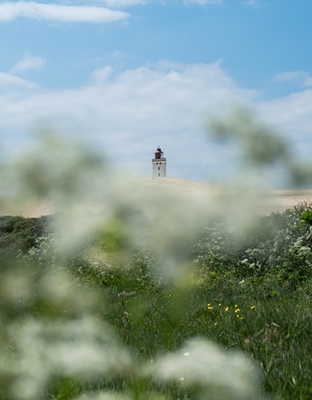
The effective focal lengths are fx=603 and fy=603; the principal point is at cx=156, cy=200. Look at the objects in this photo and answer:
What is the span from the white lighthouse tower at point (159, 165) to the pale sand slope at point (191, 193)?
20 mm

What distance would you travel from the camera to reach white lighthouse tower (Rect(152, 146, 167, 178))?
1937 mm

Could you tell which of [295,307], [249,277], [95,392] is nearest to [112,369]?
[95,392]

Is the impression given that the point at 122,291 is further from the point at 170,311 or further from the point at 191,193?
the point at 191,193

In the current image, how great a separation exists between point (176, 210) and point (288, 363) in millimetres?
1409

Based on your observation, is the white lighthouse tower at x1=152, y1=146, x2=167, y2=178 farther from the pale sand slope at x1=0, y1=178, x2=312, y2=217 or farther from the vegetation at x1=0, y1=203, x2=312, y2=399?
the vegetation at x1=0, y1=203, x2=312, y2=399

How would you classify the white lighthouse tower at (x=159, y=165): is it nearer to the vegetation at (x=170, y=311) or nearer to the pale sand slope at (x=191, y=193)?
the pale sand slope at (x=191, y=193)

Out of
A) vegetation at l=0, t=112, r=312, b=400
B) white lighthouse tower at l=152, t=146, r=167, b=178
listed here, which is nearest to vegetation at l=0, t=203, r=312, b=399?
vegetation at l=0, t=112, r=312, b=400

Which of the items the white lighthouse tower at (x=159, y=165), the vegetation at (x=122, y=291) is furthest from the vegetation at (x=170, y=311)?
the white lighthouse tower at (x=159, y=165)

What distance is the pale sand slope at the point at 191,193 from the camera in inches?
73.4

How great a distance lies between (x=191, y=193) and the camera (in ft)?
6.43

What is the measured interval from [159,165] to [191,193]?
14cm

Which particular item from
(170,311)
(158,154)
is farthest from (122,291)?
(158,154)

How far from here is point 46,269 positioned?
3029 millimetres

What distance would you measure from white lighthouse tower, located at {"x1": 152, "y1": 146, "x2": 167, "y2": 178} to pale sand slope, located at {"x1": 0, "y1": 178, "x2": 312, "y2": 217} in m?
0.02
